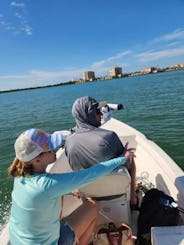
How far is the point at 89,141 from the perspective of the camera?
8.94 feet

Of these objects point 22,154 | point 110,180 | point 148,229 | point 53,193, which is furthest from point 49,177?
point 148,229

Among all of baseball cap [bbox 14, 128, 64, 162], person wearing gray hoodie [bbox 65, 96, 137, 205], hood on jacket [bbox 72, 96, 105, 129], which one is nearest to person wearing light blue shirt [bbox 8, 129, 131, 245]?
baseball cap [bbox 14, 128, 64, 162]

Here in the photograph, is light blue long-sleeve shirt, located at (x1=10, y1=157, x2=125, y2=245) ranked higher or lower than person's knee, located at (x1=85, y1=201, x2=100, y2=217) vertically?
higher

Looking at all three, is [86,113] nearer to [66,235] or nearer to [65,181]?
[65,181]

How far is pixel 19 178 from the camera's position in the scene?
2.02 meters

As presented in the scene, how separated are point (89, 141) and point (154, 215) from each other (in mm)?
866

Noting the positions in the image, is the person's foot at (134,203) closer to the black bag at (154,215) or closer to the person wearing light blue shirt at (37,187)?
the black bag at (154,215)

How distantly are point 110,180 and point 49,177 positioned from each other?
743 mm

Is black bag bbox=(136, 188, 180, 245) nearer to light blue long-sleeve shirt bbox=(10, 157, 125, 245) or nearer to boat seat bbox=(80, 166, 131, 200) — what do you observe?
boat seat bbox=(80, 166, 131, 200)

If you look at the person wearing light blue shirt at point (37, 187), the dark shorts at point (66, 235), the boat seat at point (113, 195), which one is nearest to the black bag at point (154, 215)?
the boat seat at point (113, 195)

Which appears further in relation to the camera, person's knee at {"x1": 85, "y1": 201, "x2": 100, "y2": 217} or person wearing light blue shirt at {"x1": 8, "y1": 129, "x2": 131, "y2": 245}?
person's knee at {"x1": 85, "y1": 201, "x2": 100, "y2": 217}

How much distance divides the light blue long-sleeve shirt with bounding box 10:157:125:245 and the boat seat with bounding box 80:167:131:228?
0.50 meters

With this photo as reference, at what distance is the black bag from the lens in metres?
2.58

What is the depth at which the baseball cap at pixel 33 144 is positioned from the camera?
1.98 metres
